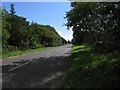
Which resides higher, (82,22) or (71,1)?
(71,1)

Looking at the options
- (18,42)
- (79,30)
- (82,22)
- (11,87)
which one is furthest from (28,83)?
(18,42)

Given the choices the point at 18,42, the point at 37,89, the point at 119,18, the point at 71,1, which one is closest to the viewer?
A: the point at 37,89

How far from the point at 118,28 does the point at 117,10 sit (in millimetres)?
942

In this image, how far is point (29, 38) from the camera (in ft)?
197

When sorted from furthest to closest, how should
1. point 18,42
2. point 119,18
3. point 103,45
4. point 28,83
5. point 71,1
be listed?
1. point 18,42
2. point 71,1
3. point 103,45
4. point 119,18
5. point 28,83

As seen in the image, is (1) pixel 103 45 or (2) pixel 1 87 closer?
(2) pixel 1 87

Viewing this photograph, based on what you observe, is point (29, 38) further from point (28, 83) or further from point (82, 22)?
point (28, 83)

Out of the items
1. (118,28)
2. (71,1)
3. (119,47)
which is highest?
(71,1)

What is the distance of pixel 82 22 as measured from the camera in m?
29.3

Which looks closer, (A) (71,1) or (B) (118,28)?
(B) (118,28)

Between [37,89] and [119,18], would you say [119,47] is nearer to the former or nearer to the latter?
[119,18]

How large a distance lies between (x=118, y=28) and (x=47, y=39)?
80.8 m

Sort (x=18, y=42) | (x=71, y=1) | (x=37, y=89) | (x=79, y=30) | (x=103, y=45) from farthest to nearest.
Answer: (x=18, y=42) < (x=79, y=30) < (x=71, y=1) < (x=103, y=45) < (x=37, y=89)

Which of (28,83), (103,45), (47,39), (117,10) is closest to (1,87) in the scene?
(28,83)
